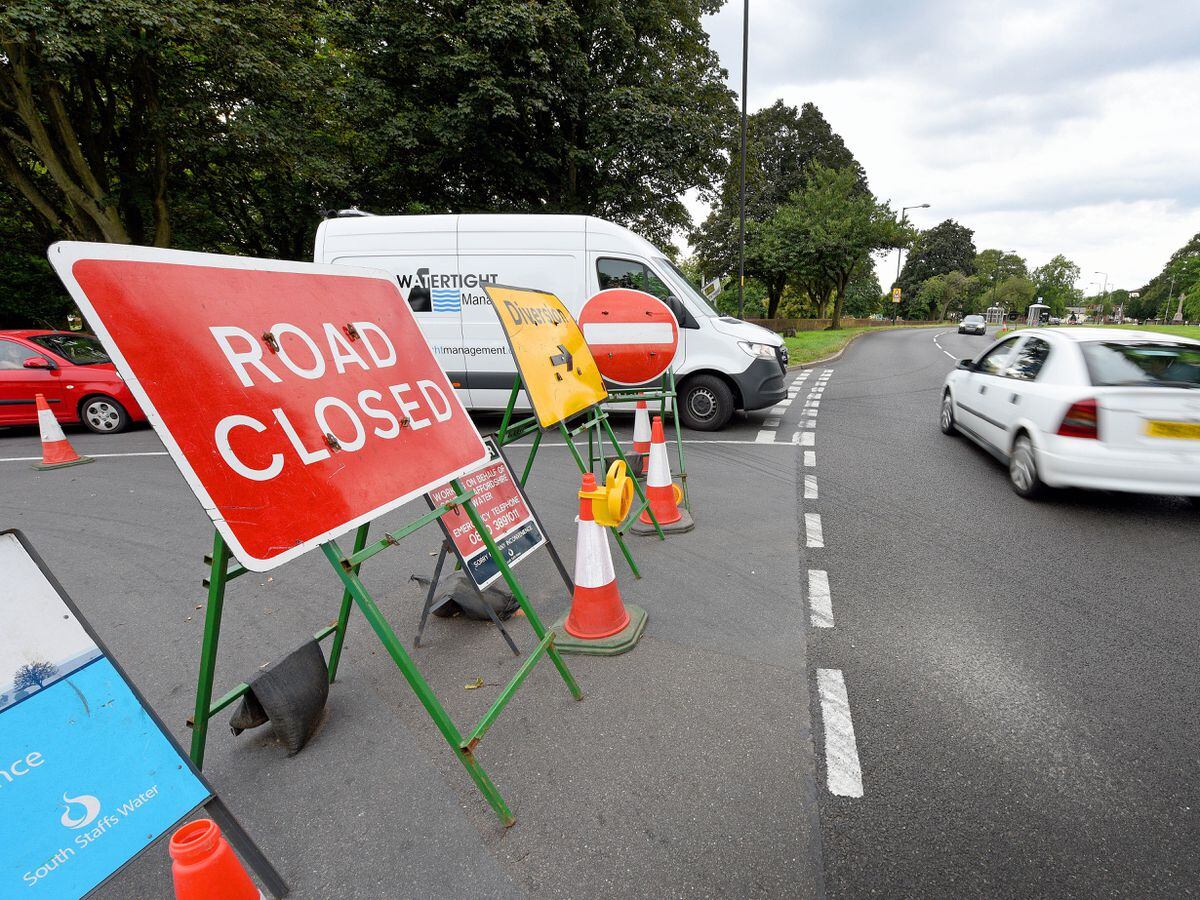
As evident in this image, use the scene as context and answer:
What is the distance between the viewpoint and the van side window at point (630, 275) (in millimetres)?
7668

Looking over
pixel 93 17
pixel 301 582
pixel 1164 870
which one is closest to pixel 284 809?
pixel 301 582

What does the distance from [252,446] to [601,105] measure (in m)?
15.6

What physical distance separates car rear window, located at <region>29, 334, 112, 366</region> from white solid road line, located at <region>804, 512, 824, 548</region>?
36.3 ft

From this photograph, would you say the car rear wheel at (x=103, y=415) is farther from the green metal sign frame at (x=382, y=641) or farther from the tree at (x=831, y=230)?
the tree at (x=831, y=230)

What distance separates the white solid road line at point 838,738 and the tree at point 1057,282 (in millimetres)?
126898

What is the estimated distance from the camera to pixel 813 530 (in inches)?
174

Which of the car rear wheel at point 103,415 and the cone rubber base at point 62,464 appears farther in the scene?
the car rear wheel at point 103,415

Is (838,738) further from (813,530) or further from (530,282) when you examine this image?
(530,282)

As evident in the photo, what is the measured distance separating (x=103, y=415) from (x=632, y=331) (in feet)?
30.9

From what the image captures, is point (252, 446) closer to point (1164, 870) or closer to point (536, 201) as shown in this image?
point (1164, 870)

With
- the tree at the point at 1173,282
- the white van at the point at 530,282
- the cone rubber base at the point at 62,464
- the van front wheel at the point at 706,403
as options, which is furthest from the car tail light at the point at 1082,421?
the tree at the point at 1173,282

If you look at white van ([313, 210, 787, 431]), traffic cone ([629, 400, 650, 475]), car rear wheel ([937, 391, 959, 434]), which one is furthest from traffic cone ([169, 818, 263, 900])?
car rear wheel ([937, 391, 959, 434])

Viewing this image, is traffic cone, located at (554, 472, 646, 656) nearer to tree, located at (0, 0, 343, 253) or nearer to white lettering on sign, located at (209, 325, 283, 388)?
white lettering on sign, located at (209, 325, 283, 388)

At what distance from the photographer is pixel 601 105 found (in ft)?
47.8
